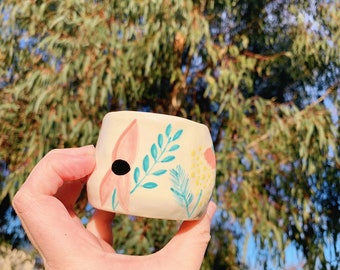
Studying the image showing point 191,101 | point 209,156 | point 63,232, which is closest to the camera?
point 63,232

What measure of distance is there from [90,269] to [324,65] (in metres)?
3.27

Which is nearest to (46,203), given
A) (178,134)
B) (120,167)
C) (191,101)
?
(120,167)

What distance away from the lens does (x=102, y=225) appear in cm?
118

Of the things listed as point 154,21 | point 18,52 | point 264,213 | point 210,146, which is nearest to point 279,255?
point 264,213

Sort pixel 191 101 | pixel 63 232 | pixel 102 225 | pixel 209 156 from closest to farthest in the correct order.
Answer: pixel 63 232
pixel 209 156
pixel 102 225
pixel 191 101

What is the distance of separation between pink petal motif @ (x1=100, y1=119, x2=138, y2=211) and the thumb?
11 cm

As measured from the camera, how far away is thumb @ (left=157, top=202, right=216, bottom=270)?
3.22 ft

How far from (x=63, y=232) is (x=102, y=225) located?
26cm

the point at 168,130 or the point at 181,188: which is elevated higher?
the point at 168,130

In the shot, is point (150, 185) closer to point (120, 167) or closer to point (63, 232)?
point (120, 167)

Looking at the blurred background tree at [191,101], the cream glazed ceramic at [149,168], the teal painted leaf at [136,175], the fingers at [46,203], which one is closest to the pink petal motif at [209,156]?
the cream glazed ceramic at [149,168]

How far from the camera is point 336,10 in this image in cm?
383

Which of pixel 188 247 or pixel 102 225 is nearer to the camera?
pixel 188 247

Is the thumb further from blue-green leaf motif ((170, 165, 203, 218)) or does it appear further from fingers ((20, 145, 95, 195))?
fingers ((20, 145, 95, 195))
